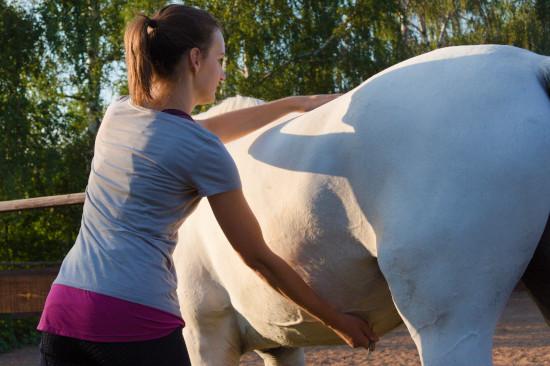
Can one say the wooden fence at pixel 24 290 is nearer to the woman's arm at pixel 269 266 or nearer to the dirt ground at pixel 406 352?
the dirt ground at pixel 406 352

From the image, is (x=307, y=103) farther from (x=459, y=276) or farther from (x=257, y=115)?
(x=459, y=276)

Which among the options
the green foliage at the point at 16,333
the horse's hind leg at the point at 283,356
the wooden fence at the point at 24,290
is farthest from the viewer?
the green foliage at the point at 16,333

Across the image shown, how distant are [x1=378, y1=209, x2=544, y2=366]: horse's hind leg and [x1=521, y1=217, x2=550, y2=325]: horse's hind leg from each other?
7cm

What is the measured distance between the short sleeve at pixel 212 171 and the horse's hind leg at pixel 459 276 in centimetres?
42

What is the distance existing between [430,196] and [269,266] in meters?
0.45

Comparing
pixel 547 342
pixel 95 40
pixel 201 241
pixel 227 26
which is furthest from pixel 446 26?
pixel 201 241

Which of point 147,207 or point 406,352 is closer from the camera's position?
point 147,207

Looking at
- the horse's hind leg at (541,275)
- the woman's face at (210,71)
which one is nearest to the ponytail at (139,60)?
the woman's face at (210,71)

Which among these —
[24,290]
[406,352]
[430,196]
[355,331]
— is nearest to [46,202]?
[24,290]

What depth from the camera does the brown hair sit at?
5.97ft

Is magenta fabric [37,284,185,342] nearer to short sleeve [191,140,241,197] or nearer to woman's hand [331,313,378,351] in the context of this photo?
short sleeve [191,140,241,197]

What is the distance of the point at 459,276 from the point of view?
183 centimetres

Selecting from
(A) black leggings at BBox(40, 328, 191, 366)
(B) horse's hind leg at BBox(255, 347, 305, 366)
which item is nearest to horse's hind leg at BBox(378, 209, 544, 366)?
(A) black leggings at BBox(40, 328, 191, 366)

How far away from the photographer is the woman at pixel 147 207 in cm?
177
